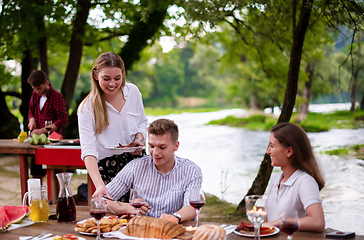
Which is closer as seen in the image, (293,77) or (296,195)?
(296,195)

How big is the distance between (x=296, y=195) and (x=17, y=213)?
169 centimetres

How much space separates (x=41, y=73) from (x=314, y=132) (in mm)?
19395

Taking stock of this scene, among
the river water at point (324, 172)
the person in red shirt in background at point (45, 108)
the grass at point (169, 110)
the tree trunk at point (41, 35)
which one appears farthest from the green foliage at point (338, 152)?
the grass at point (169, 110)

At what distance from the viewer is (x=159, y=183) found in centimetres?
270

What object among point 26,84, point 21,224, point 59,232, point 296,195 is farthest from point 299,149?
point 26,84

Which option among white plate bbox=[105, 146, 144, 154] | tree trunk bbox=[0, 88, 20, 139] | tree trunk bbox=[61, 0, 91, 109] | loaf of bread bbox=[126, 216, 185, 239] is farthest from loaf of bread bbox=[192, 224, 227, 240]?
tree trunk bbox=[0, 88, 20, 139]

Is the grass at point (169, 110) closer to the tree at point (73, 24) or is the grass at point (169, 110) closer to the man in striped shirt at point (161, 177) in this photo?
the tree at point (73, 24)

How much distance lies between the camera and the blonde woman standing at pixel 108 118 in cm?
282

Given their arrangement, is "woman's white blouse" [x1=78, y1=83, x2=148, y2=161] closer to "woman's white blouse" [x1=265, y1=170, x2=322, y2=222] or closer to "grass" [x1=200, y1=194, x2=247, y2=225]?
"woman's white blouse" [x1=265, y1=170, x2=322, y2=222]

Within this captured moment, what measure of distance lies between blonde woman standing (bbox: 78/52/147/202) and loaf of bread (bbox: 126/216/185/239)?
0.63 meters

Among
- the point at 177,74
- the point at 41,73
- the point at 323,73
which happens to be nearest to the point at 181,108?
the point at 177,74

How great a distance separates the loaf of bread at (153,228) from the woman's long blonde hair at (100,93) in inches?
44.4

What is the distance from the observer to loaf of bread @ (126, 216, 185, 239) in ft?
6.41

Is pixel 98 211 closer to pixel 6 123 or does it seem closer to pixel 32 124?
pixel 32 124
